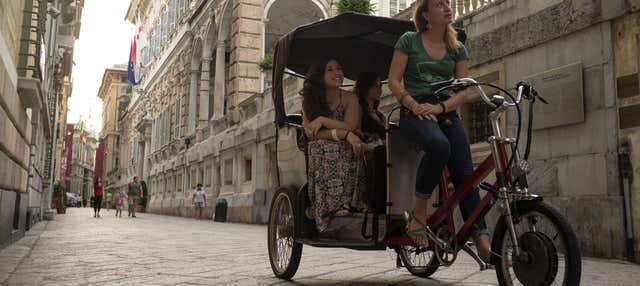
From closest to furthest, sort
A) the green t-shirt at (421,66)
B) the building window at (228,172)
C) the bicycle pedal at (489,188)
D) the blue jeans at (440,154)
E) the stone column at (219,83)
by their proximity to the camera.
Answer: the bicycle pedal at (489,188) → the blue jeans at (440,154) → the green t-shirt at (421,66) → the building window at (228,172) → the stone column at (219,83)

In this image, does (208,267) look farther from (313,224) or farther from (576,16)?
(576,16)

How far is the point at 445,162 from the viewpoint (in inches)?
142

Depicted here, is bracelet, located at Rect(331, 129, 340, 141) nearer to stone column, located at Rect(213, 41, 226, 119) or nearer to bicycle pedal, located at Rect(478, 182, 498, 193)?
bicycle pedal, located at Rect(478, 182, 498, 193)

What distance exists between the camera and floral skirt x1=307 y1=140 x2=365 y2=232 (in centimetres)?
427

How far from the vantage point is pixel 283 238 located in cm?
482

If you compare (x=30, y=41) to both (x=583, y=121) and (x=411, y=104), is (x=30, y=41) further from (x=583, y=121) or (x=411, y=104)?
(x=583, y=121)

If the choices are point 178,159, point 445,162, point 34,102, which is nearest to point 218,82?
point 178,159

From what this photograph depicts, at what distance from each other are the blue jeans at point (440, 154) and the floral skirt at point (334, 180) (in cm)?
61

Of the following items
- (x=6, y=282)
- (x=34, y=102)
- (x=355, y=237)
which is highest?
(x=34, y=102)

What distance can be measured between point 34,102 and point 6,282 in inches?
191

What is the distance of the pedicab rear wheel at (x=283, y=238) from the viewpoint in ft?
15.0

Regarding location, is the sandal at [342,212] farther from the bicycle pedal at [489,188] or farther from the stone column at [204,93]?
the stone column at [204,93]

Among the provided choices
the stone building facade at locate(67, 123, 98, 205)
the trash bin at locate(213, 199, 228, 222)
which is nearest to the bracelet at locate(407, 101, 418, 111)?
the trash bin at locate(213, 199, 228, 222)

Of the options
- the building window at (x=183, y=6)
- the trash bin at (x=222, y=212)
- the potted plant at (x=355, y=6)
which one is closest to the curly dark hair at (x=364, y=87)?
the potted plant at (x=355, y=6)
